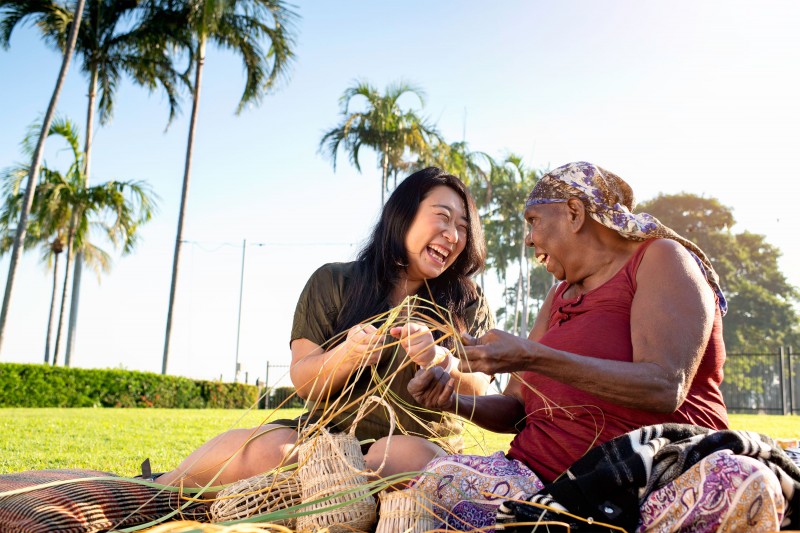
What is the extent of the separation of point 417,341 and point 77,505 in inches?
45.5

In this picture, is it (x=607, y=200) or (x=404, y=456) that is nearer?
(x=607, y=200)

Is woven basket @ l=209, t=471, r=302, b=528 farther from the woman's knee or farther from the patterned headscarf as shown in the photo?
the patterned headscarf

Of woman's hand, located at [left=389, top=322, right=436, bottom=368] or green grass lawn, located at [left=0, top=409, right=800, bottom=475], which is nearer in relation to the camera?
woman's hand, located at [left=389, top=322, right=436, bottom=368]

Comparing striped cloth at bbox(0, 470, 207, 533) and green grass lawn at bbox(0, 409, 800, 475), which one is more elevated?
striped cloth at bbox(0, 470, 207, 533)

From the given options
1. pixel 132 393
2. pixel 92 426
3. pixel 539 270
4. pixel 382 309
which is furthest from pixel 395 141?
pixel 539 270

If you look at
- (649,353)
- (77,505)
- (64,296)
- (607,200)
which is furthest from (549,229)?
(64,296)

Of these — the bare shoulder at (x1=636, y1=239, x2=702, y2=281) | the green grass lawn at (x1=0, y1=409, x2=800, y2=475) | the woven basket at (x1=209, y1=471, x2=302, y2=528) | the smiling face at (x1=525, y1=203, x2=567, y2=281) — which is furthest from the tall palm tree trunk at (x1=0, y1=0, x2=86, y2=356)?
the bare shoulder at (x1=636, y1=239, x2=702, y2=281)

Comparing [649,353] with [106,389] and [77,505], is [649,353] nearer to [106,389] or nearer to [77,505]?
[77,505]

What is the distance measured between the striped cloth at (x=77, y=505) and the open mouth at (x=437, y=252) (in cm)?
128

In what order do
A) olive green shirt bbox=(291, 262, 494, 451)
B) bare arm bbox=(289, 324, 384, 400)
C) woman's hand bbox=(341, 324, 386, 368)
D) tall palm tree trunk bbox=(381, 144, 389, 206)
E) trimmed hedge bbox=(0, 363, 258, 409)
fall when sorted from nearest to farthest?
woman's hand bbox=(341, 324, 386, 368), bare arm bbox=(289, 324, 384, 400), olive green shirt bbox=(291, 262, 494, 451), trimmed hedge bbox=(0, 363, 258, 409), tall palm tree trunk bbox=(381, 144, 389, 206)

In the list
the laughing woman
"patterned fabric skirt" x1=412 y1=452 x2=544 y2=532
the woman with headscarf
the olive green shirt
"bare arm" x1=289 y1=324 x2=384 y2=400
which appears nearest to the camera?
the woman with headscarf

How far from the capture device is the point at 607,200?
2.14 meters

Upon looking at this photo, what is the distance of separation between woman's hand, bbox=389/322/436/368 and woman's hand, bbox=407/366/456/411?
4 cm

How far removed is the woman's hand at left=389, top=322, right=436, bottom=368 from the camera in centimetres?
206
